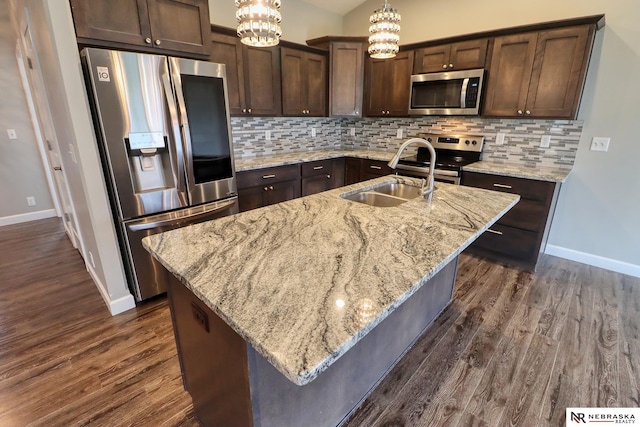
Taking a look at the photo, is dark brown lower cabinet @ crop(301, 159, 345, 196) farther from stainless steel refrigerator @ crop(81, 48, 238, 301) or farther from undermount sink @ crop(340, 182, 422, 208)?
undermount sink @ crop(340, 182, 422, 208)

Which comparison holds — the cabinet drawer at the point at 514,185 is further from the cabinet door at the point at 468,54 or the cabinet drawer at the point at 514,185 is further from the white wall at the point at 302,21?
the white wall at the point at 302,21

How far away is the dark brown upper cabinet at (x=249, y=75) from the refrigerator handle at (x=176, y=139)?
0.92 m

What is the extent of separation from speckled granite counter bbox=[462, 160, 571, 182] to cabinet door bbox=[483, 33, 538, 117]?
50cm

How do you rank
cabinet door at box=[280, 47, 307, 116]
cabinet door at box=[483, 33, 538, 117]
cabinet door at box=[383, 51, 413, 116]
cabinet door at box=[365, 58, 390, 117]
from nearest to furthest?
cabinet door at box=[483, 33, 538, 117] → cabinet door at box=[280, 47, 307, 116] → cabinet door at box=[383, 51, 413, 116] → cabinet door at box=[365, 58, 390, 117]

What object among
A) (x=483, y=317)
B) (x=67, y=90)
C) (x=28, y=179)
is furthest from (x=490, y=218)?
(x=28, y=179)

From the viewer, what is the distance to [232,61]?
9.68 ft

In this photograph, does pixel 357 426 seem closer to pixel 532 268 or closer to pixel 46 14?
pixel 532 268

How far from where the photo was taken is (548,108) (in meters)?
2.73

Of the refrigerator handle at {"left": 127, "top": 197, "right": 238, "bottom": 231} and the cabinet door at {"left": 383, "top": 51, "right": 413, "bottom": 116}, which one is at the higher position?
the cabinet door at {"left": 383, "top": 51, "right": 413, "bottom": 116}

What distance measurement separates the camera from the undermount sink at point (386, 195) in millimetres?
2035

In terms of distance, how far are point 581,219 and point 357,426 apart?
302cm

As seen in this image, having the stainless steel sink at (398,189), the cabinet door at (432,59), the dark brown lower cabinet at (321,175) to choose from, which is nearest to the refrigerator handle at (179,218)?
the dark brown lower cabinet at (321,175)

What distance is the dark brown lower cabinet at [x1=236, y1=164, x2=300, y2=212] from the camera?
3.01 meters

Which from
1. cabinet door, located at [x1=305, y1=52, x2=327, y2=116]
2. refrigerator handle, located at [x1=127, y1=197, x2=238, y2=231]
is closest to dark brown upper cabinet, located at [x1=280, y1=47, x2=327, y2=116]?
cabinet door, located at [x1=305, y1=52, x2=327, y2=116]
